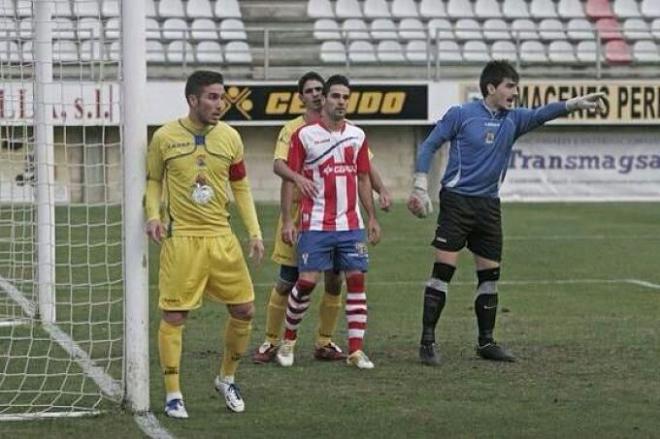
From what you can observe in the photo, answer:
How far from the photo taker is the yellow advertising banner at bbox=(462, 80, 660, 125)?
29.9 metres

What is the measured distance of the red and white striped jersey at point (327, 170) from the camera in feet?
30.8

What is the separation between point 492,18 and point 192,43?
7.05m

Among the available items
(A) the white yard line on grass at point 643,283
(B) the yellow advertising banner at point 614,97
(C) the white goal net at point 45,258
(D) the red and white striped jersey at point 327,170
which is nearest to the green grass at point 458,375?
(A) the white yard line on grass at point 643,283

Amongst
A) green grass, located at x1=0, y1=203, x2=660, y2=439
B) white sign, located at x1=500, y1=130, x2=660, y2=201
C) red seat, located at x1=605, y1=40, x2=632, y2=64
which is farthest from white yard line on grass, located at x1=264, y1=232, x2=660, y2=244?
red seat, located at x1=605, y1=40, x2=632, y2=64

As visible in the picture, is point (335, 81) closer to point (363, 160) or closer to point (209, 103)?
point (363, 160)

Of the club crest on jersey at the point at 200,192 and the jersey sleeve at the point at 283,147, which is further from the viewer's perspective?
the jersey sleeve at the point at 283,147

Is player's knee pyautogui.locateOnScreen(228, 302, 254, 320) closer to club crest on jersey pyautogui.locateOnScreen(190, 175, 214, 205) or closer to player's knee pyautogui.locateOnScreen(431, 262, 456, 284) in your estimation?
club crest on jersey pyautogui.locateOnScreen(190, 175, 214, 205)

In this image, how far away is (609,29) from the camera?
105ft

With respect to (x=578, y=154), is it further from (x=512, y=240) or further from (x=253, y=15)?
(x=512, y=240)

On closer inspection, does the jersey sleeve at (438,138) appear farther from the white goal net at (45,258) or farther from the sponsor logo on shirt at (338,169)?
the white goal net at (45,258)

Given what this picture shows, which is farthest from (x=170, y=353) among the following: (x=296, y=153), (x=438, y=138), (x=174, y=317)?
(x=438, y=138)

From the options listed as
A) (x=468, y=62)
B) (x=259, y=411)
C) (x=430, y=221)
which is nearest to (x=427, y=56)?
(x=468, y=62)

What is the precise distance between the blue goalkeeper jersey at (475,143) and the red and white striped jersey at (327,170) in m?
0.60

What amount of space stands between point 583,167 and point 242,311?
23795mm
